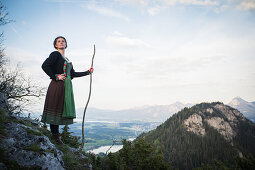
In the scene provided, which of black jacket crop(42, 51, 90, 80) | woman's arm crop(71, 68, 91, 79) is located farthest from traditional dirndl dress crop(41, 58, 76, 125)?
woman's arm crop(71, 68, 91, 79)

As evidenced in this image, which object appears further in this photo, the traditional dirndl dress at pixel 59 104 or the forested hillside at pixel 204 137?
the forested hillside at pixel 204 137

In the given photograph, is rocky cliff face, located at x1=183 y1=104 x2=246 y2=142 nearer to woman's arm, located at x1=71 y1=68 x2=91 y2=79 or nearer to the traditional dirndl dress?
woman's arm, located at x1=71 y1=68 x2=91 y2=79

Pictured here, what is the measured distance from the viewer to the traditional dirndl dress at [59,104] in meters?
→ 4.62

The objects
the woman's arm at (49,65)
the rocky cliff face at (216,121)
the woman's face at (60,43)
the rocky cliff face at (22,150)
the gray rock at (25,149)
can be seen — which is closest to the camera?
the rocky cliff face at (22,150)

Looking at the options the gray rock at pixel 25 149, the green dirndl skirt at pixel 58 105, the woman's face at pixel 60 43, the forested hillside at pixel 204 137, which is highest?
the woman's face at pixel 60 43

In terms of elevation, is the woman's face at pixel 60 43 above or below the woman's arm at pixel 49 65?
above

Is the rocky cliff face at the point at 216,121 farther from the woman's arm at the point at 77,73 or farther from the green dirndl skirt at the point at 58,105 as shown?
the green dirndl skirt at the point at 58,105

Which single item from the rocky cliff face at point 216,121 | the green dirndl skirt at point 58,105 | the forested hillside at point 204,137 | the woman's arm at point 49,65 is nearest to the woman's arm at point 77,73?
the green dirndl skirt at point 58,105

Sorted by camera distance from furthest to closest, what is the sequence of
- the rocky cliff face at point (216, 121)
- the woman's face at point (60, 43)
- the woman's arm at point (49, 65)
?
the rocky cliff face at point (216, 121), the woman's face at point (60, 43), the woman's arm at point (49, 65)

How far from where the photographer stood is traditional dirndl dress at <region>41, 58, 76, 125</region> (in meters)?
4.62

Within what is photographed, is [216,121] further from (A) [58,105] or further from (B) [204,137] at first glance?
(A) [58,105]

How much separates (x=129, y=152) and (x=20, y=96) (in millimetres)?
9454

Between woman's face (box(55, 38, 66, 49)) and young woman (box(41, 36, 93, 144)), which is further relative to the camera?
woman's face (box(55, 38, 66, 49))

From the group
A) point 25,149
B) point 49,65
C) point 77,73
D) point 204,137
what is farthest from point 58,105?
point 204,137
